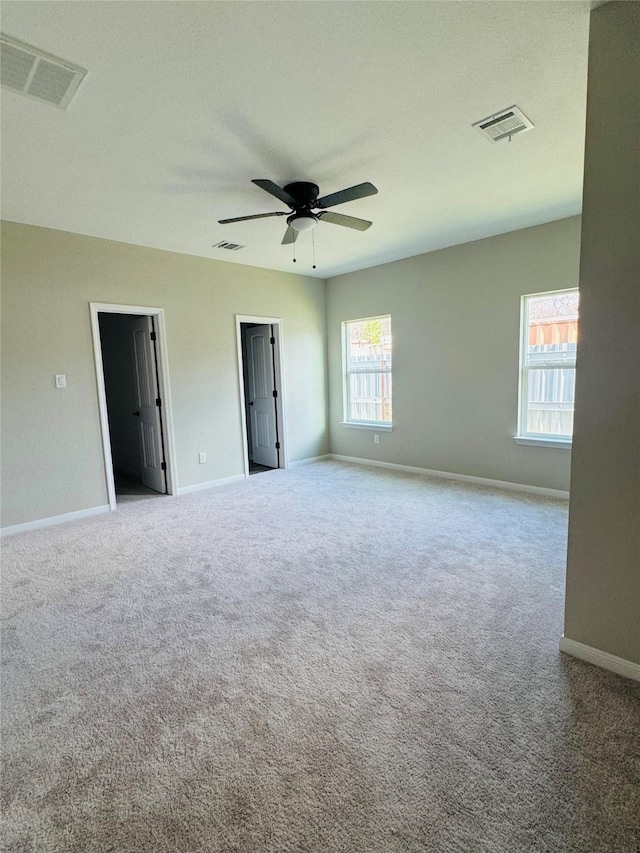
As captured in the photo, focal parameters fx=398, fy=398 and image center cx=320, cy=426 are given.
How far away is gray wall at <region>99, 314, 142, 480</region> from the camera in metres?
5.39

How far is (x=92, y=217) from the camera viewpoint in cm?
359

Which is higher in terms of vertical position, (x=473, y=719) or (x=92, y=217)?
(x=92, y=217)

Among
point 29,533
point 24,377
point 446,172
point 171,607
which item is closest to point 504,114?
point 446,172

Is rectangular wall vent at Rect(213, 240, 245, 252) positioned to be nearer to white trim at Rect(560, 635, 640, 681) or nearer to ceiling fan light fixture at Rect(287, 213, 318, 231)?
ceiling fan light fixture at Rect(287, 213, 318, 231)

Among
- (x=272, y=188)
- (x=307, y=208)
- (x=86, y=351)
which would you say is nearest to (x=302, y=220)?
(x=307, y=208)

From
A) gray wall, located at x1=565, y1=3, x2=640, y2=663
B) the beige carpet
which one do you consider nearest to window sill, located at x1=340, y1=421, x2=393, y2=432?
the beige carpet

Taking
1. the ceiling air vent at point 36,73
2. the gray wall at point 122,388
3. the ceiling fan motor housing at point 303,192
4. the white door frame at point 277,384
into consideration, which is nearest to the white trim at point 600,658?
the ceiling fan motor housing at point 303,192

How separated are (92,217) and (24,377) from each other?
5.31 feet

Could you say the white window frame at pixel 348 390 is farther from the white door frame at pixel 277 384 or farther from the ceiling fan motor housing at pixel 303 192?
the ceiling fan motor housing at pixel 303 192

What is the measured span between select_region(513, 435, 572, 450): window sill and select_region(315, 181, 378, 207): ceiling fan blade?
3163 millimetres

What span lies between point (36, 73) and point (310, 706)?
3175 mm

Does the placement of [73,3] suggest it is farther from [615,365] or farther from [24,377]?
[24,377]

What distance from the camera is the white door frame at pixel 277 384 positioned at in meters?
5.41

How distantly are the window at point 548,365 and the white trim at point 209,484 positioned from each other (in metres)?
3.60
